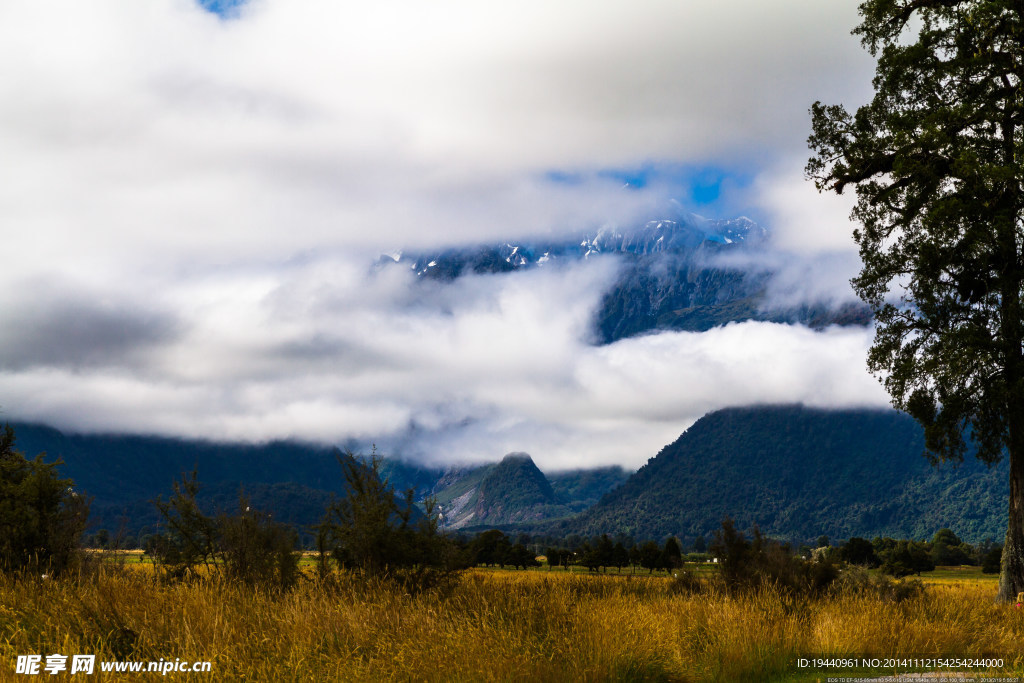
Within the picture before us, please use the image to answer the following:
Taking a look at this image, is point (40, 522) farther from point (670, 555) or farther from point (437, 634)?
point (670, 555)

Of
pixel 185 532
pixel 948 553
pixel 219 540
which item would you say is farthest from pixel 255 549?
pixel 948 553

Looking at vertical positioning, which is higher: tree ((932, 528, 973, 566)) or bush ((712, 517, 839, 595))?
bush ((712, 517, 839, 595))

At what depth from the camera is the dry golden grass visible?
852 cm

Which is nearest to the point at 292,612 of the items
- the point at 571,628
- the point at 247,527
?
the point at 571,628

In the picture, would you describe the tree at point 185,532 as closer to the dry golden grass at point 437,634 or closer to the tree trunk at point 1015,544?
the dry golden grass at point 437,634

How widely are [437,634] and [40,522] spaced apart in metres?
8.70

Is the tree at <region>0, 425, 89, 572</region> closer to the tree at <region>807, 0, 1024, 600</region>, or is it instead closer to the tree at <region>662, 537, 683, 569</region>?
the tree at <region>807, 0, 1024, 600</region>

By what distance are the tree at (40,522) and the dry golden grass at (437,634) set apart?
2027mm

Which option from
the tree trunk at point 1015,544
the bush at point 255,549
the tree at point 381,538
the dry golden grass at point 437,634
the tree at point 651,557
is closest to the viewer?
the dry golden grass at point 437,634

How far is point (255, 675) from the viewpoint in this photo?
811 cm

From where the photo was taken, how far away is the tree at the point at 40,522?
527 inches

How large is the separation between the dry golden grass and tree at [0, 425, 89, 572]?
6.65ft

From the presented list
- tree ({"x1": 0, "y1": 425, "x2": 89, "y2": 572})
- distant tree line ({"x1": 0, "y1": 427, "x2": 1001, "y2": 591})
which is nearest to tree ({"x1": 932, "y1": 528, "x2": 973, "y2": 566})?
distant tree line ({"x1": 0, "y1": 427, "x2": 1001, "y2": 591})

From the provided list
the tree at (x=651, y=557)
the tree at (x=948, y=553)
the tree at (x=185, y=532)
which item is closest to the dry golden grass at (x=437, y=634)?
the tree at (x=185, y=532)
